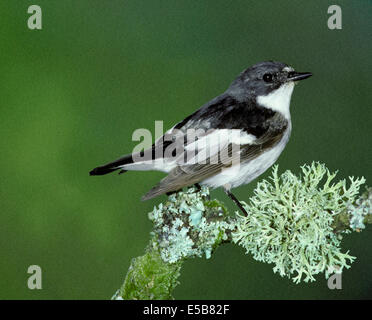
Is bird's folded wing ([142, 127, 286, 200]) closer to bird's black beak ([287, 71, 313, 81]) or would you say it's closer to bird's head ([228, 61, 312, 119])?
bird's head ([228, 61, 312, 119])

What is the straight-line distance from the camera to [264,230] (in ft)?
7.72

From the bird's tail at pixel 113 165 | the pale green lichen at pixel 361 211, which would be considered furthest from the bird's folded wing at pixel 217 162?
the pale green lichen at pixel 361 211

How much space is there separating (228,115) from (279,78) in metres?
0.57

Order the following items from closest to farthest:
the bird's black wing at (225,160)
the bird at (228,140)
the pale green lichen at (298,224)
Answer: the pale green lichen at (298,224)
the bird's black wing at (225,160)
the bird at (228,140)

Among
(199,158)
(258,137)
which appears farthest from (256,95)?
(199,158)

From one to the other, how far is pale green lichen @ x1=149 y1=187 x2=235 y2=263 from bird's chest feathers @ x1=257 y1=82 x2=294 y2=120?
3.87 ft

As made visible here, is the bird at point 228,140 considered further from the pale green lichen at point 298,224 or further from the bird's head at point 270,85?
the pale green lichen at point 298,224

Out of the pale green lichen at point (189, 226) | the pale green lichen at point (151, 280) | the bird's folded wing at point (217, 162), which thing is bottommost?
the pale green lichen at point (151, 280)

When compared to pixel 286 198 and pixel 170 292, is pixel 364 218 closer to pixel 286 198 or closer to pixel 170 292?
pixel 286 198

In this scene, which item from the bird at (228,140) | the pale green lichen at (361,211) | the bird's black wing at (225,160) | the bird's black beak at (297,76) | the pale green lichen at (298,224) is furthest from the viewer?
the bird's black beak at (297,76)

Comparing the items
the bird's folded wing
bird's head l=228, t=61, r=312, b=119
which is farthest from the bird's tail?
bird's head l=228, t=61, r=312, b=119

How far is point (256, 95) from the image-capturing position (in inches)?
139

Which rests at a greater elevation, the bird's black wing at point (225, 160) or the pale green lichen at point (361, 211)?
the bird's black wing at point (225, 160)

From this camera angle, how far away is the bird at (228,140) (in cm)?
304
